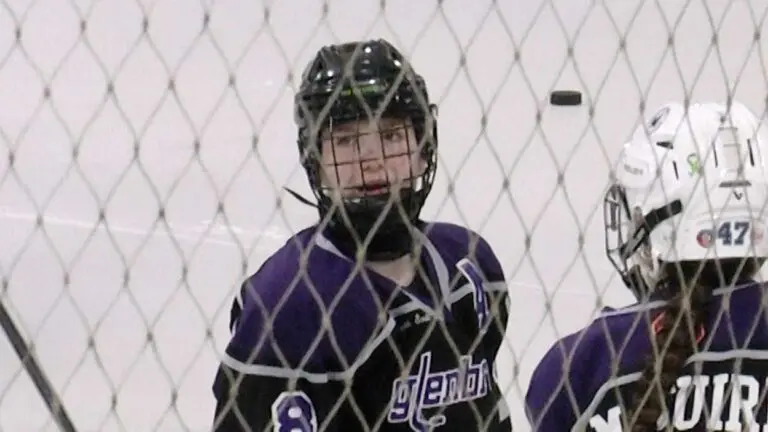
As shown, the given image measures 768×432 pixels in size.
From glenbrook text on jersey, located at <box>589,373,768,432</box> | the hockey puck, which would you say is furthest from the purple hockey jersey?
the hockey puck

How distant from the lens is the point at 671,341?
0.85 meters

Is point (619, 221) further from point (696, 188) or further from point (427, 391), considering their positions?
point (427, 391)

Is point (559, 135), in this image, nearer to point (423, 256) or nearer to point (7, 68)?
point (7, 68)

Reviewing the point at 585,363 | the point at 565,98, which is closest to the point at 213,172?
the point at 565,98

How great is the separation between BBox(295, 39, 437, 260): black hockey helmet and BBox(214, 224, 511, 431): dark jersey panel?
0.08 ft

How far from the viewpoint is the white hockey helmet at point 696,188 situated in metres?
0.87

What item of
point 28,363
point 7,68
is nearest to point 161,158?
point 7,68

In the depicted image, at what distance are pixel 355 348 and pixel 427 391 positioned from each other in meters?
0.07

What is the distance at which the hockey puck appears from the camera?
2.49 meters

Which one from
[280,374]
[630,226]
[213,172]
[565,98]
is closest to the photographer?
[280,374]

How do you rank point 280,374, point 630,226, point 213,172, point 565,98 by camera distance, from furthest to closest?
point 565,98
point 213,172
point 630,226
point 280,374

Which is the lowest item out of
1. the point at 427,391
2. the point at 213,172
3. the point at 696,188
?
the point at 213,172

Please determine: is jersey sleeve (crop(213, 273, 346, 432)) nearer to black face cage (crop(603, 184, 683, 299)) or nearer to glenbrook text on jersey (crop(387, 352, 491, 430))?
glenbrook text on jersey (crop(387, 352, 491, 430))

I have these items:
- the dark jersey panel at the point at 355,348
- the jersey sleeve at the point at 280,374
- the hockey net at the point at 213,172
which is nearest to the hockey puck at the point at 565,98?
the hockey net at the point at 213,172
